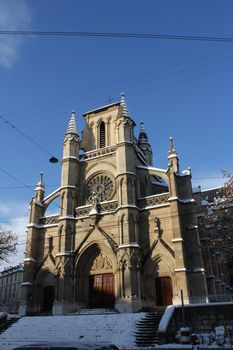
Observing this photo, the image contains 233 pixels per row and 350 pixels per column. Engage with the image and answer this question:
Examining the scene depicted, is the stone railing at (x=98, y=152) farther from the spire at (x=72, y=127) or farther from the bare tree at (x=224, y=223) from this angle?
the bare tree at (x=224, y=223)

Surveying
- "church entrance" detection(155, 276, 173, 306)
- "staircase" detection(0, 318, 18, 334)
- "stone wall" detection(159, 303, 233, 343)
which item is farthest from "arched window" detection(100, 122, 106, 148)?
"stone wall" detection(159, 303, 233, 343)

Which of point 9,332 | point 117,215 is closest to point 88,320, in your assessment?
point 9,332

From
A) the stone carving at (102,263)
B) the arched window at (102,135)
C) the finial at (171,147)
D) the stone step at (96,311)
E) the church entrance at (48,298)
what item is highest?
the arched window at (102,135)

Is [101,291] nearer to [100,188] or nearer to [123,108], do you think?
[100,188]

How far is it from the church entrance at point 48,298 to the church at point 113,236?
0.27 ft

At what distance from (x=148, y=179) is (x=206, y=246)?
28.8 ft

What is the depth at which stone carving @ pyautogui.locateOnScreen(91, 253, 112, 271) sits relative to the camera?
1136 inches

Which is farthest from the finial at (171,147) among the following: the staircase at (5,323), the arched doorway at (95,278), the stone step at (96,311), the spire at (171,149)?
the staircase at (5,323)

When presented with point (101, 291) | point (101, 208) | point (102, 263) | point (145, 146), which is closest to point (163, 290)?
point (101, 291)

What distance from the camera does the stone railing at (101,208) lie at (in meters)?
30.0

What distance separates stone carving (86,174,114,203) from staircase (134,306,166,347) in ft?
39.7

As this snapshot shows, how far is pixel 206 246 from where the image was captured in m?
27.6

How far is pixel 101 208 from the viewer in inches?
1204

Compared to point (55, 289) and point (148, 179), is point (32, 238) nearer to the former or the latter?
point (55, 289)
